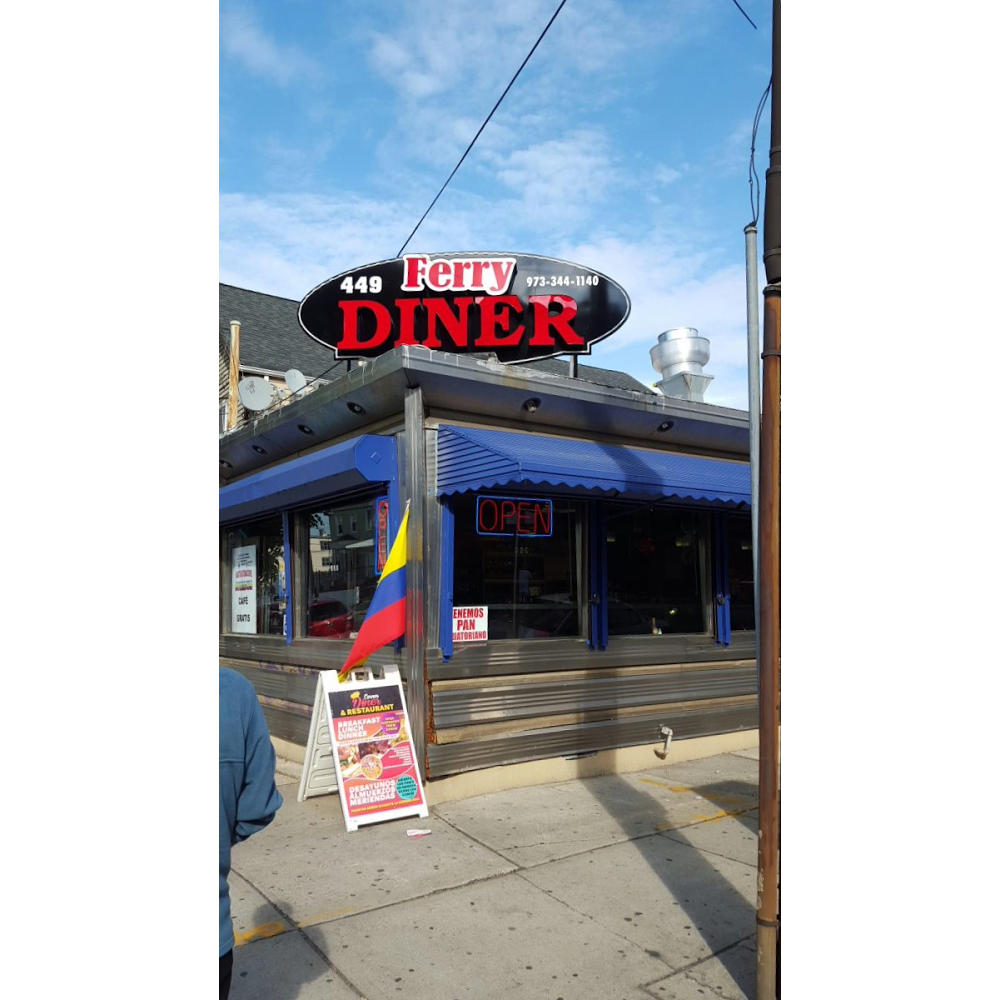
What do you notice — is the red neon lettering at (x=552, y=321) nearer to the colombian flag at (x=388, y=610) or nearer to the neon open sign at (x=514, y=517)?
the neon open sign at (x=514, y=517)

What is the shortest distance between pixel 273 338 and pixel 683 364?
1203 centimetres

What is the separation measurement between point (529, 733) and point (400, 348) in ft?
11.8

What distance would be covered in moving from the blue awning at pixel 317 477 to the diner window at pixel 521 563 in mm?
760

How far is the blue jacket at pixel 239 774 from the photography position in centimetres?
230

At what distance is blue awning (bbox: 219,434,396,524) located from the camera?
6992 mm

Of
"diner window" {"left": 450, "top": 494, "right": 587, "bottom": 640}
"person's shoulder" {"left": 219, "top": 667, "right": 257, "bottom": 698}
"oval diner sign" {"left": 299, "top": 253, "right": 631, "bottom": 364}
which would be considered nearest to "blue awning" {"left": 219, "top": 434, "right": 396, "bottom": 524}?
"diner window" {"left": 450, "top": 494, "right": 587, "bottom": 640}

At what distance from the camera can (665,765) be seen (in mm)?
8352

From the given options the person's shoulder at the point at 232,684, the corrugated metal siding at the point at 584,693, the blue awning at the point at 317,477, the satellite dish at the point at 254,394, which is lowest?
Result: the corrugated metal siding at the point at 584,693

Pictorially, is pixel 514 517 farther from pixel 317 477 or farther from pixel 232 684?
pixel 232 684

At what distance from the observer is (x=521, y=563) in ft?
24.9

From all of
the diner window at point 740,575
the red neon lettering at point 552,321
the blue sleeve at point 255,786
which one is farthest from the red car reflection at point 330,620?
the blue sleeve at point 255,786
